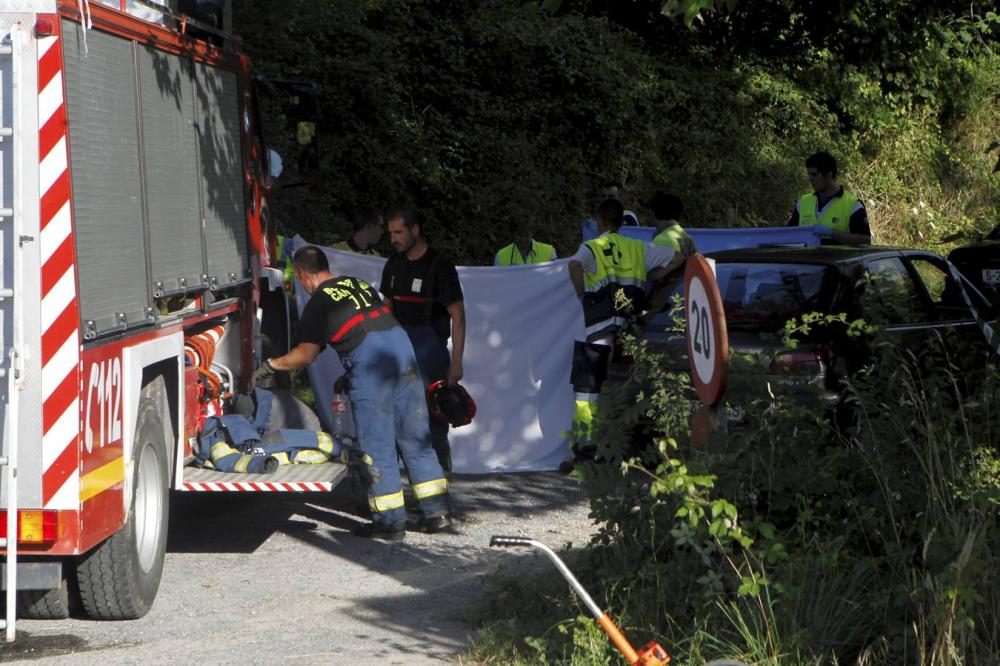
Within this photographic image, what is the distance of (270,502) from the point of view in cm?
924

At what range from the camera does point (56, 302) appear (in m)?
5.40

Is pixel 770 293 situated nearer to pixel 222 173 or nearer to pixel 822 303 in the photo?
pixel 822 303


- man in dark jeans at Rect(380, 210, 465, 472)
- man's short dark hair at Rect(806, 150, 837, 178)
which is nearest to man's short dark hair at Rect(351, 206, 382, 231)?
man in dark jeans at Rect(380, 210, 465, 472)

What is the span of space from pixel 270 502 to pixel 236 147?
236cm

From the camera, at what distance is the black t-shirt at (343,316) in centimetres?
802

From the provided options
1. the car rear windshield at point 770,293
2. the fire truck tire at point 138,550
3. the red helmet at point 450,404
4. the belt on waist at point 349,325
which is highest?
Answer: the car rear windshield at point 770,293

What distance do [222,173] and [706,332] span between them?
14.6ft

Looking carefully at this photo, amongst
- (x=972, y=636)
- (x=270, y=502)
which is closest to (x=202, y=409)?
(x=270, y=502)

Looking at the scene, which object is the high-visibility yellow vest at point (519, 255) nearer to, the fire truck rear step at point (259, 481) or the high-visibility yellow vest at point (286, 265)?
the high-visibility yellow vest at point (286, 265)

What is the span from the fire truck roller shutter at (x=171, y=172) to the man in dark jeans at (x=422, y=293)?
1675 millimetres

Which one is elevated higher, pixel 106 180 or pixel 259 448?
pixel 106 180

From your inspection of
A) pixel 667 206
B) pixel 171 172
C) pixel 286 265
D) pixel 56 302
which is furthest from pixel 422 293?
pixel 56 302

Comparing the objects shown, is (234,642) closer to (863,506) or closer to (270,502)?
(863,506)

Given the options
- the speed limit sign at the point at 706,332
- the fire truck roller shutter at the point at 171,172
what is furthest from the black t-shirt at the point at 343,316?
the speed limit sign at the point at 706,332
